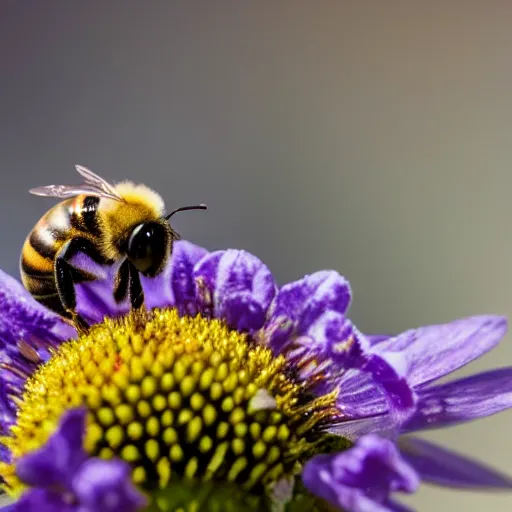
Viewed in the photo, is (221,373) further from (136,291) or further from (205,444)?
(136,291)

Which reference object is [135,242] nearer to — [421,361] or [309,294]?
[309,294]

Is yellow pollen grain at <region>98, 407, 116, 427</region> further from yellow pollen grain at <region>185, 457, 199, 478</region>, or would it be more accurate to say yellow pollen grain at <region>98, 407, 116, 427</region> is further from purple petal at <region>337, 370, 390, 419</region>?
purple petal at <region>337, 370, 390, 419</region>

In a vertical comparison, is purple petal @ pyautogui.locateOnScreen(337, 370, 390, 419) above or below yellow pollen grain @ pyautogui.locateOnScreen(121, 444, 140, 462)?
above

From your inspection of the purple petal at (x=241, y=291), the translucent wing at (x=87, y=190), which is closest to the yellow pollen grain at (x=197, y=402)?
the purple petal at (x=241, y=291)

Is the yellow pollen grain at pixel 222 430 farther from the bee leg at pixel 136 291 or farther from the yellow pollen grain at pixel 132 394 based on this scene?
the bee leg at pixel 136 291

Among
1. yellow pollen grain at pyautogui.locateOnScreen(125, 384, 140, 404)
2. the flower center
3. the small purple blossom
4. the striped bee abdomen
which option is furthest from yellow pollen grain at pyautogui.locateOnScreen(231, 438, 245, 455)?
the striped bee abdomen

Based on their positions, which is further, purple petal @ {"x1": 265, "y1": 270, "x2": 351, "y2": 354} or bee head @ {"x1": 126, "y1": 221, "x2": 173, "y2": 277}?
bee head @ {"x1": 126, "y1": 221, "x2": 173, "y2": 277}

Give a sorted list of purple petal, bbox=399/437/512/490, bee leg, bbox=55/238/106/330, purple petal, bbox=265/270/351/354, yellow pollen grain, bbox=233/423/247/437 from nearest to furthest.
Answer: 1. purple petal, bbox=399/437/512/490
2. yellow pollen grain, bbox=233/423/247/437
3. purple petal, bbox=265/270/351/354
4. bee leg, bbox=55/238/106/330
